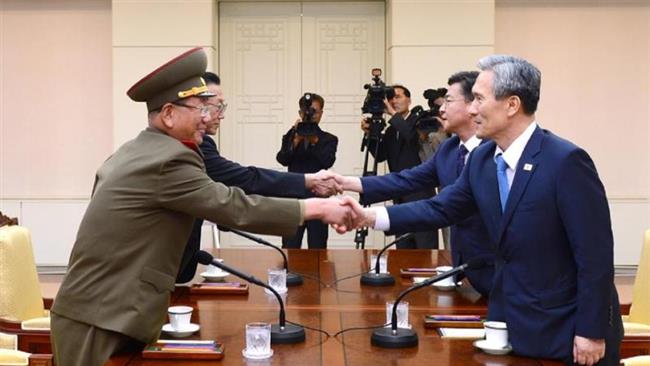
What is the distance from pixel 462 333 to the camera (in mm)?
2594

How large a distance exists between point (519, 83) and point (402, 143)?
3814 millimetres

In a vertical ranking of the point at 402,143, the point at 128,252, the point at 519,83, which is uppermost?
the point at 519,83

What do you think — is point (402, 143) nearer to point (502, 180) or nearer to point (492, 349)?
point (502, 180)

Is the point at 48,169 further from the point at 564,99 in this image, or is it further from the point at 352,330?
the point at 352,330

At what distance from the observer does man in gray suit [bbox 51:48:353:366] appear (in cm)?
232

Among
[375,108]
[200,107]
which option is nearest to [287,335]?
[200,107]

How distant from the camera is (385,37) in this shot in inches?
310

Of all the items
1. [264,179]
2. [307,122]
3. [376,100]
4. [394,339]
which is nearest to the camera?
[394,339]

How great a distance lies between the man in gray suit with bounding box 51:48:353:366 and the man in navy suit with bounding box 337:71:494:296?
3.23 feet

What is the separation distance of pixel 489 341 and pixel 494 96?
70cm

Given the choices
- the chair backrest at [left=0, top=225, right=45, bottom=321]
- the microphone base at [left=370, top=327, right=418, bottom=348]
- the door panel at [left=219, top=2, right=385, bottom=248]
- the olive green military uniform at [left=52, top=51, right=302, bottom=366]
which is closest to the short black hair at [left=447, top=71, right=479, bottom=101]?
the microphone base at [left=370, top=327, right=418, bottom=348]

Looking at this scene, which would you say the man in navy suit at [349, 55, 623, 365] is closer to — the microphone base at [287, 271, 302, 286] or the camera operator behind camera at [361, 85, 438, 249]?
the microphone base at [287, 271, 302, 286]

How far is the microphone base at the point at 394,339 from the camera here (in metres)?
2.45

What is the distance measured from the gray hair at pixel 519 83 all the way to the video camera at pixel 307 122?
3.80m
